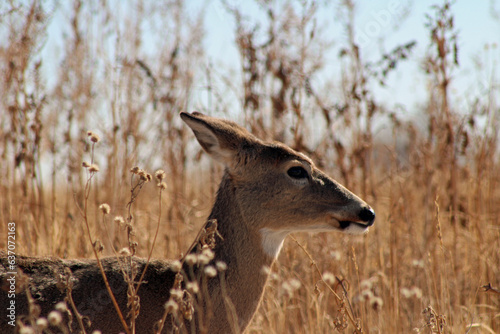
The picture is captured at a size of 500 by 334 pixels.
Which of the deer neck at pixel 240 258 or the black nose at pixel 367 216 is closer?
the deer neck at pixel 240 258

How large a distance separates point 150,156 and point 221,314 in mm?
3047

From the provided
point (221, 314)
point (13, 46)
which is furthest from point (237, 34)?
point (221, 314)

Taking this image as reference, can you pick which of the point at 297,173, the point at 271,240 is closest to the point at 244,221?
the point at 271,240

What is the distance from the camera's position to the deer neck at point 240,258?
10.6ft

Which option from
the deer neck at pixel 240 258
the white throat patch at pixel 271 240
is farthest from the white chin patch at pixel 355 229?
the deer neck at pixel 240 258

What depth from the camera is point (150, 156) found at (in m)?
5.86

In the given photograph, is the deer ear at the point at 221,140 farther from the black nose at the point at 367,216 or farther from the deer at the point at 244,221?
the black nose at the point at 367,216

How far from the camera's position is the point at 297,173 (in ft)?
11.6

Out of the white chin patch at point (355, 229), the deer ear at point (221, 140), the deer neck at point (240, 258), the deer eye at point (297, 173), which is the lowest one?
the deer neck at point (240, 258)

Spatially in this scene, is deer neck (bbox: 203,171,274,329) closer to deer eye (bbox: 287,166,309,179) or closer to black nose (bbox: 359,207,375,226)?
deer eye (bbox: 287,166,309,179)

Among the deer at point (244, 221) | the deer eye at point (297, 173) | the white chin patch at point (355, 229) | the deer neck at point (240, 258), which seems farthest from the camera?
the deer eye at point (297, 173)

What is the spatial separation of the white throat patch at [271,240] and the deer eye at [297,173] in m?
0.36

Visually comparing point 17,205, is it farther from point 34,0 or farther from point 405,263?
point 405,263

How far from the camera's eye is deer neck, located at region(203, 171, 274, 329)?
10.6ft
